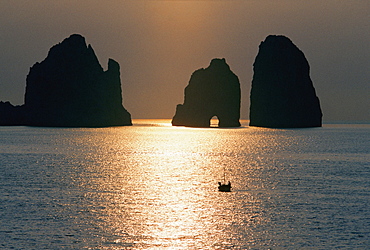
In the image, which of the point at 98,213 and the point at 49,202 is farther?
the point at 49,202

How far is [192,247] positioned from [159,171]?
36.0 meters

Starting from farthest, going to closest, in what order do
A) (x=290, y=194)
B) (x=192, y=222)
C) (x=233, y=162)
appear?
(x=233, y=162) < (x=290, y=194) < (x=192, y=222)

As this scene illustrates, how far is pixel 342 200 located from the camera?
1420 inches

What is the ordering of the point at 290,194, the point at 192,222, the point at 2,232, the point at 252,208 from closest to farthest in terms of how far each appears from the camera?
→ the point at 2,232 → the point at 192,222 → the point at 252,208 → the point at 290,194

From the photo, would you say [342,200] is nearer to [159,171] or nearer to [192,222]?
[192,222]

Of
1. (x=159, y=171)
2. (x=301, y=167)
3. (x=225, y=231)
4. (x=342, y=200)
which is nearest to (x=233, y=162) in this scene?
(x=301, y=167)

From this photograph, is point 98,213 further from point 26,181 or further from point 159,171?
point 159,171

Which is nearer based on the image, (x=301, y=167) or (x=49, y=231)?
(x=49, y=231)

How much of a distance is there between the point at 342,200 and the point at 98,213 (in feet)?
60.1

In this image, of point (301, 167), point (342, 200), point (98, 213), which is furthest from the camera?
point (301, 167)

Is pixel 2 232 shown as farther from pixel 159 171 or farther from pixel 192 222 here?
pixel 159 171

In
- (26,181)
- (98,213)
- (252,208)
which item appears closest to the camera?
(98,213)

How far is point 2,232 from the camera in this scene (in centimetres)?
2591

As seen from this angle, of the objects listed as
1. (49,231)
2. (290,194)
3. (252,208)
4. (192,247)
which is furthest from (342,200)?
(49,231)
